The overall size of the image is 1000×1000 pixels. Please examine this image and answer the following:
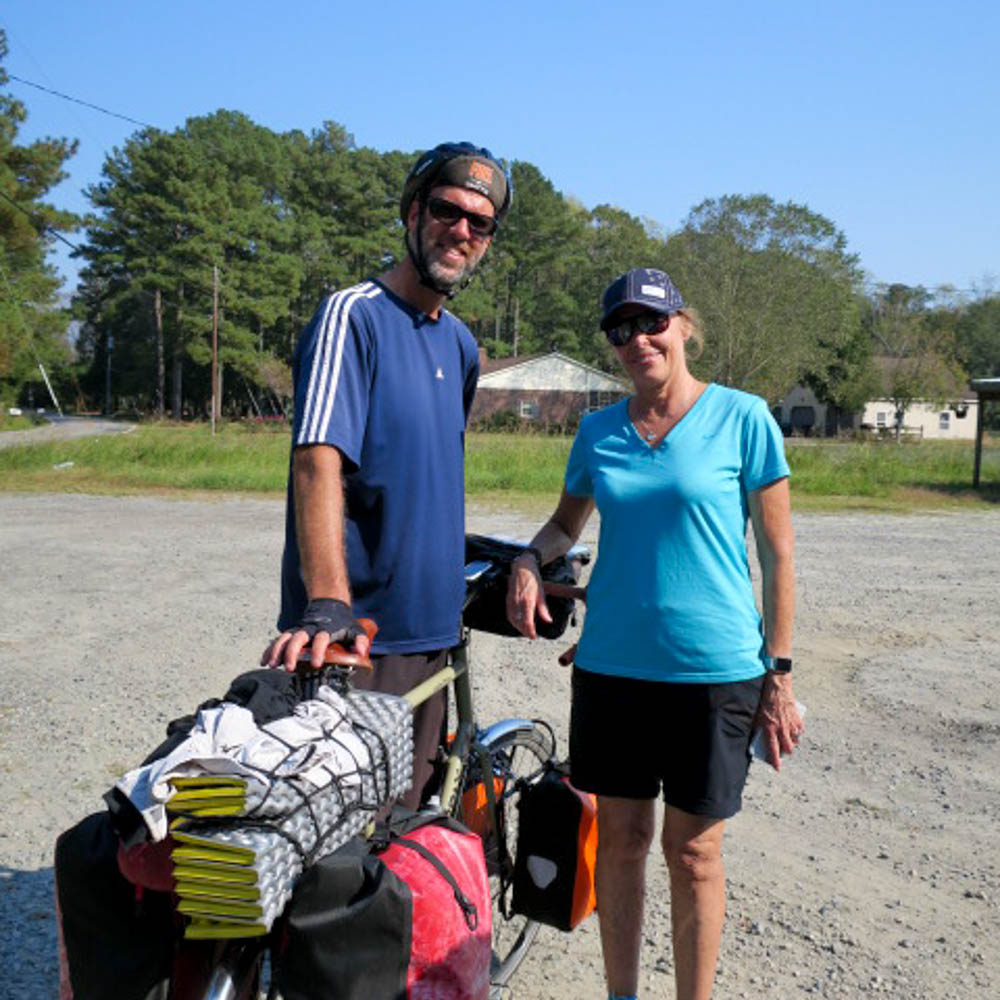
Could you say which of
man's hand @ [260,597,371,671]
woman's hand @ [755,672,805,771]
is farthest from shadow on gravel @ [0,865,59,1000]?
woman's hand @ [755,672,805,771]

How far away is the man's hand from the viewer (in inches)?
76.0

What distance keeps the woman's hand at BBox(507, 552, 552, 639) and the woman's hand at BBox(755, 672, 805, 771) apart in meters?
0.63

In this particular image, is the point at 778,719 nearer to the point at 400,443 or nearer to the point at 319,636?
the point at 400,443

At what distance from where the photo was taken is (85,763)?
5.31 metres

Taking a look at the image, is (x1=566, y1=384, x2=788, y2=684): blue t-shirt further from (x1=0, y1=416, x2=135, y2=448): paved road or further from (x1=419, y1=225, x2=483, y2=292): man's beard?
(x1=0, y1=416, x2=135, y2=448): paved road

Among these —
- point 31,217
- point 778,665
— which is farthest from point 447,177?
point 31,217

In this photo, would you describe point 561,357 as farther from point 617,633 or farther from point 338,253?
point 617,633

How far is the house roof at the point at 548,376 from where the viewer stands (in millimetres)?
65812

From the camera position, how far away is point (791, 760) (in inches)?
220

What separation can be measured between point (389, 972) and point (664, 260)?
61.1 metres

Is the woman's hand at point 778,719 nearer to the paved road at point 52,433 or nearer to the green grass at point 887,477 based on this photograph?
the green grass at point 887,477

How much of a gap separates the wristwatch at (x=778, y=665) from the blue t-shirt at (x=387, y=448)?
2.78ft

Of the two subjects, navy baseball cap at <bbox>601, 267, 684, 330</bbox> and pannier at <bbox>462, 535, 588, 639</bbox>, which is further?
pannier at <bbox>462, 535, 588, 639</bbox>

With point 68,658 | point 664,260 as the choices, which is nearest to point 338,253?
point 664,260
